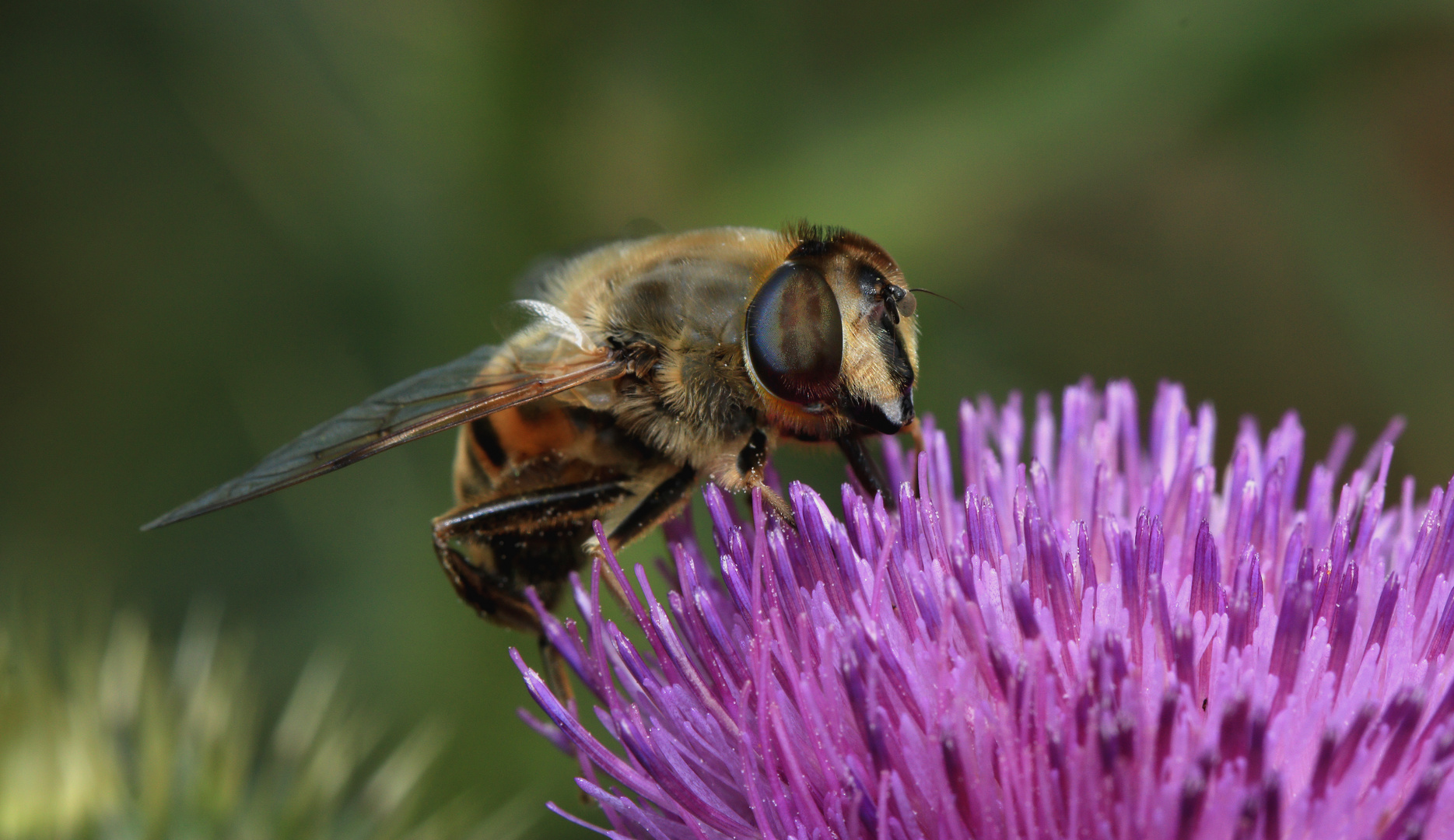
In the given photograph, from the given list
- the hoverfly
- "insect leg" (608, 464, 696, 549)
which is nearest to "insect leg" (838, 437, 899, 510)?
the hoverfly

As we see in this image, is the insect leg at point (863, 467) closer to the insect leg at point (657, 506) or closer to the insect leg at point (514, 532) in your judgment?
the insect leg at point (657, 506)

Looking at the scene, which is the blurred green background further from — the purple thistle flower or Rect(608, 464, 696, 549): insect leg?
the purple thistle flower

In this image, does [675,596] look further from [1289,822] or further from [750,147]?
[750,147]

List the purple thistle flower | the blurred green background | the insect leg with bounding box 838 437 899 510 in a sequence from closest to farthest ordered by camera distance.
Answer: the purple thistle flower → the insect leg with bounding box 838 437 899 510 → the blurred green background

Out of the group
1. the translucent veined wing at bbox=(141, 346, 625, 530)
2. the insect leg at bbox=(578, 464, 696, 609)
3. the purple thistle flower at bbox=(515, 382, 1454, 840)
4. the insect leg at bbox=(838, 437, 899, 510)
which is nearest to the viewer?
the purple thistle flower at bbox=(515, 382, 1454, 840)

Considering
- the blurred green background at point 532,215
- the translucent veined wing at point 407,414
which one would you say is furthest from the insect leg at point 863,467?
the blurred green background at point 532,215
